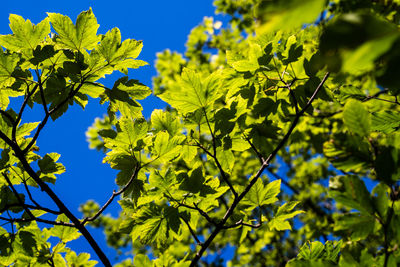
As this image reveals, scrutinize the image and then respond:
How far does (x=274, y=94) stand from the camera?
1.77m

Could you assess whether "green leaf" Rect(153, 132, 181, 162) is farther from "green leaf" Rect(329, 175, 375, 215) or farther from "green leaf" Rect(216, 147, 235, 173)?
"green leaf" Rect(329, 175, 375, 215)

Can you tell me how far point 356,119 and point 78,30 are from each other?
1.33 metres

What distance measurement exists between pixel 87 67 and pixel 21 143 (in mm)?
669

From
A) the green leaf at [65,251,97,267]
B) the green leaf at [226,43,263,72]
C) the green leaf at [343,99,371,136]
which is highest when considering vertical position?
the green leaf at [226,43,263,72]

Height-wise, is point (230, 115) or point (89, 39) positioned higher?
point (89, 39)

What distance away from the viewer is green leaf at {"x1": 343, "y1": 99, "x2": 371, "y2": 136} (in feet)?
2.19

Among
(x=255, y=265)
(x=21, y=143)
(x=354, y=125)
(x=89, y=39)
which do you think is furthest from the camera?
(x=255, y=265)

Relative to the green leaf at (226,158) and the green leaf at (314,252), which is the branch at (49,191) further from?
the green leaf at (314,252)

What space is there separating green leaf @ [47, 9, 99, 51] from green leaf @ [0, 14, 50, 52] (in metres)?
0.07

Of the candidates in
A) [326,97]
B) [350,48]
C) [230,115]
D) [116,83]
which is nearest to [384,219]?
[350,48]

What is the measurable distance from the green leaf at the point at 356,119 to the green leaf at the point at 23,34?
141 cm

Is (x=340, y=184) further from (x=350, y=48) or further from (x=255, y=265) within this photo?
(x=255, y=265)

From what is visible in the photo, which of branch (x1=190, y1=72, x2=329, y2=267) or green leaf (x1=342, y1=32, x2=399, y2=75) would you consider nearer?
green leaf (x1=342, y1=32, x2=399, y2=75)

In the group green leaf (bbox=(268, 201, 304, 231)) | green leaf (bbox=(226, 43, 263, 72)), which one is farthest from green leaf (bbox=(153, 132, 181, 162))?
green leaf (bbox=(268, 201, 304, 231))
